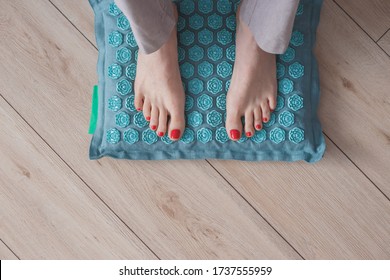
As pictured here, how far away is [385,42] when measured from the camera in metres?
0.86

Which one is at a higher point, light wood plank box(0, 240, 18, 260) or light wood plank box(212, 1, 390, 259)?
light wood plank box(0, 240, 18, 260)

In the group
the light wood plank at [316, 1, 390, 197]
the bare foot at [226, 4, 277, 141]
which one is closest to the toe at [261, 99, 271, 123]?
the bare foot at [226, 4, 277, 141]

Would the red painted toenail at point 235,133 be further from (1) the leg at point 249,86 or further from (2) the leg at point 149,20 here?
(2) the leg at point 149,20

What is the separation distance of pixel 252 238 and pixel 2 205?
1.67 feet

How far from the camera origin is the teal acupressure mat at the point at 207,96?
0.82m

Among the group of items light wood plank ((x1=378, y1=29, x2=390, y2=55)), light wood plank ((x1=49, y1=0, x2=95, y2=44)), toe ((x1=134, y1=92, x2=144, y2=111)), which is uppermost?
light wood plank ((x1=49, y1=0, x2=95, y2=44))

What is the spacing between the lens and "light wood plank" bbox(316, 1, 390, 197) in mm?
854

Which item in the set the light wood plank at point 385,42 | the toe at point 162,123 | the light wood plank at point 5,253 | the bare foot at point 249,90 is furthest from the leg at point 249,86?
the light wood plank at point 5,253

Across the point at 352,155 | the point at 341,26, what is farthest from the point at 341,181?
the point at 341,26

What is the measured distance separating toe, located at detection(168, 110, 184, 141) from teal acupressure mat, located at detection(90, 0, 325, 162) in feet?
0.05

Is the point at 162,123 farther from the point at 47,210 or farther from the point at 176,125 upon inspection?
the point at 47,210

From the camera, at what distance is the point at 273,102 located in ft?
2.67

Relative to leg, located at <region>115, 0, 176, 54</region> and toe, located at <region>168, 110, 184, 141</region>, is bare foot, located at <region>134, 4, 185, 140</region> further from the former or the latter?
leg, located at <region>115, 0, 176, 54</region>

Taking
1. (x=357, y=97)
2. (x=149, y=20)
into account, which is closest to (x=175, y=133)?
(x=149, y=20)
